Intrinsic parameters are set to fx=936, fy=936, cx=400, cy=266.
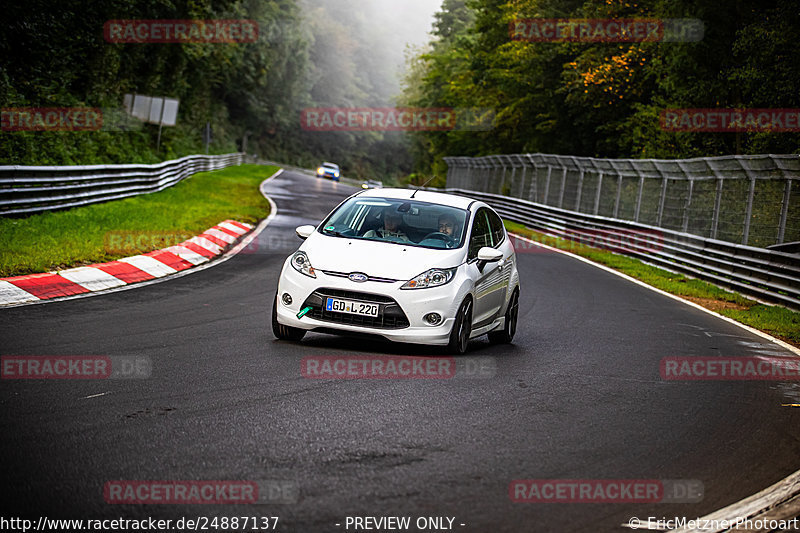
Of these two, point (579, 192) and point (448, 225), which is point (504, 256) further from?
point (579, 192)

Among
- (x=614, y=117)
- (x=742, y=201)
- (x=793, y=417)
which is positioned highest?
(x=614, y=117)

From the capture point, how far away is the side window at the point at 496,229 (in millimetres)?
10789

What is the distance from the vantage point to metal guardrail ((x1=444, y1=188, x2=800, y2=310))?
17.2m

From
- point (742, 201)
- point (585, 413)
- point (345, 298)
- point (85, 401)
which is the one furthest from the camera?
point (742, 201)

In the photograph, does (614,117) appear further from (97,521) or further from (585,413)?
(97,521)

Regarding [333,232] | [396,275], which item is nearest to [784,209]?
[333,232]

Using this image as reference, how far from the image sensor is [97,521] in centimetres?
401

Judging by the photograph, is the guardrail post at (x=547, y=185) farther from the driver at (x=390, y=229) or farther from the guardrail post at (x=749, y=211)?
the driver at (x=390, y=229)

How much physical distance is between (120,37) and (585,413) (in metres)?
32.5

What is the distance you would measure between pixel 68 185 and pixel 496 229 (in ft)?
35.4

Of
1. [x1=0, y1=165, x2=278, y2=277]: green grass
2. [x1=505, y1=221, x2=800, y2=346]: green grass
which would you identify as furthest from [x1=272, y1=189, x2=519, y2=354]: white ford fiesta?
[x1=505, y1=221, x2=800, y2=346]: green grass

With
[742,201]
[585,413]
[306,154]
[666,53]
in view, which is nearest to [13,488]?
[585,413]

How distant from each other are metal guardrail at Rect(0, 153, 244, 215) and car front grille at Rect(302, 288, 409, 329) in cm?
870

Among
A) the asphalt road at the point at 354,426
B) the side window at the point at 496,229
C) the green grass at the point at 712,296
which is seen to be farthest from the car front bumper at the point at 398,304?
the green grass at the point at 712,296
